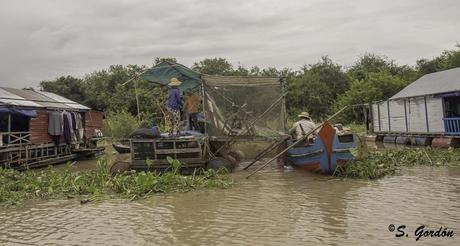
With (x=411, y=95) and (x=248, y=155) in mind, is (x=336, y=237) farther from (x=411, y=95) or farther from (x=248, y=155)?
(x=411, y=95)

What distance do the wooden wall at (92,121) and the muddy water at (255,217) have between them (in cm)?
1559

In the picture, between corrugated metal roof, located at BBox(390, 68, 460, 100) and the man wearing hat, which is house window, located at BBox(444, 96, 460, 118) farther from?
the man wearing hat

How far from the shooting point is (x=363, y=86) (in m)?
34.2

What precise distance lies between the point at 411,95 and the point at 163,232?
19.0 meters

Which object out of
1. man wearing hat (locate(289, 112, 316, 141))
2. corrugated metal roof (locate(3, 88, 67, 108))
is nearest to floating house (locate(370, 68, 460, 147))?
man wearing hat (locate(289, 112, 316, 141))

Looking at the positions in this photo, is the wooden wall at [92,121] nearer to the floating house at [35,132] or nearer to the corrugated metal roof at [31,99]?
the floating house at [35,132]

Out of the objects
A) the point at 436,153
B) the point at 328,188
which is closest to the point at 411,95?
the point at 436,153

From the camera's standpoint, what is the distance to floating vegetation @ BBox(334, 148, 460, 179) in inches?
476

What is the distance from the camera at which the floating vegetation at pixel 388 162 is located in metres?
12.1

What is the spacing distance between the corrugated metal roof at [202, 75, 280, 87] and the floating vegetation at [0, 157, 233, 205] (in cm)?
298

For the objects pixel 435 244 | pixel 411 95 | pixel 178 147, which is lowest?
pixel 435 244

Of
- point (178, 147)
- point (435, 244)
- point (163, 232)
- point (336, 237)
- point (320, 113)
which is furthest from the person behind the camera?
point (320, 113)

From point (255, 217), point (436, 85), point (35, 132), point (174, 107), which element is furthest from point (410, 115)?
point (255, 217)

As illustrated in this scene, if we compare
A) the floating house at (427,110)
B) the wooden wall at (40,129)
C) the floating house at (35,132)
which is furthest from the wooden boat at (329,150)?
the wooden wall at (40,129)
